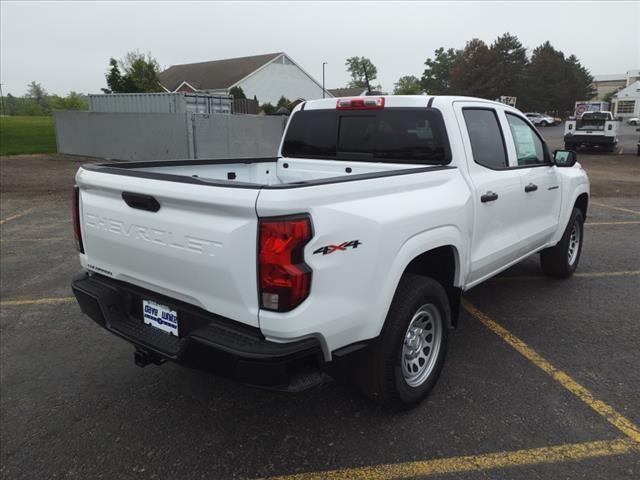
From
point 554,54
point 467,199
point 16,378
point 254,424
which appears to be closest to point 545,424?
point 467,199

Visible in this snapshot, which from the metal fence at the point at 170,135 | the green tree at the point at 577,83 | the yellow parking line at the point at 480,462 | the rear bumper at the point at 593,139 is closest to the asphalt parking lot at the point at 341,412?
the yellow parking line at the point at 480,462

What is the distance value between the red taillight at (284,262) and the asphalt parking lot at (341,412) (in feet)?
3.32

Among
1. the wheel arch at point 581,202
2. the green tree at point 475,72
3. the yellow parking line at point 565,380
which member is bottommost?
the yellow parking line at point 565,380

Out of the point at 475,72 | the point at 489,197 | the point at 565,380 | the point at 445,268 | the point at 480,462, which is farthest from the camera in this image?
the point at 475,72

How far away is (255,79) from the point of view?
46.1 metres

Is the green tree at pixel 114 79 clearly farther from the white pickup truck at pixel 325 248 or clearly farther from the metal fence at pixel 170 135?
the white pickup truck at pixel 325 248

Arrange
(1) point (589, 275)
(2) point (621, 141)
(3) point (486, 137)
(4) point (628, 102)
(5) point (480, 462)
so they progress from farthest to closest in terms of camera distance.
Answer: (4) point (628, 102) → (2) point (621, 141) → (1) point (589, 275) → (3) point (486, 137) → (5) point (480, 462)

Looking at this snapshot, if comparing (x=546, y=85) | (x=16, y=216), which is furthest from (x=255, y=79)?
(x=546, y=85)

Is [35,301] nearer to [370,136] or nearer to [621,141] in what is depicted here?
[370,136]

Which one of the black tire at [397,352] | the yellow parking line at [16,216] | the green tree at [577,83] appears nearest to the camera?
the black tire at [397,352]

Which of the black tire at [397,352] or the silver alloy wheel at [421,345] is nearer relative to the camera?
the black tire at [397,352]

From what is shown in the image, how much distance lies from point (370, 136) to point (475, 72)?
77316 millimetres

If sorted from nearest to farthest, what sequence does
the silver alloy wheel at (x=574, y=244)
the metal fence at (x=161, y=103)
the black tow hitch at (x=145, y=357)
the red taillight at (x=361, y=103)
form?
the black tow hitch at (x=145, y=357) → the red taillight at (x=361, y=103) → the silver alloy wheel at (x=574, y=244) → the metal fence at (x=161, y=103)

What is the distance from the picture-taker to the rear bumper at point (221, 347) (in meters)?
2.28
